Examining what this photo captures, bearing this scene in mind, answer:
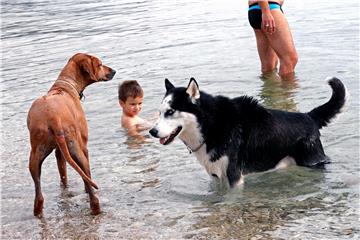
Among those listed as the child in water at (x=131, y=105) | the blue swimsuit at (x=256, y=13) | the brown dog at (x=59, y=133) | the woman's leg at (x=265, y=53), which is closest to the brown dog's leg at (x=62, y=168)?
the brown dog at (x=59, y=133)

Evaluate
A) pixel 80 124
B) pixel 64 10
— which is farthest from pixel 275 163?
pixel 64 10

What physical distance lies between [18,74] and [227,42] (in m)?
4.47

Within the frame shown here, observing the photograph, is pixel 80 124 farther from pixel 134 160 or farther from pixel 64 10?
pixel 64 10

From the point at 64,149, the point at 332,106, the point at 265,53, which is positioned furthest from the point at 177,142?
the point at 265,53

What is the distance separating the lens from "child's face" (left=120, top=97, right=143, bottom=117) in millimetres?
8395

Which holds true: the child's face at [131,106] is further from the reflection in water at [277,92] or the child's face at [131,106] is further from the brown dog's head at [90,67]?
the reflection in water at [277,92]

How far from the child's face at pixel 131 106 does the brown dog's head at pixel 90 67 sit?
1.58 m

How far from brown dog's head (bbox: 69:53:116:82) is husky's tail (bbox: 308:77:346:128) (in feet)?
7.47

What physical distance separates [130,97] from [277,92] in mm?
2287

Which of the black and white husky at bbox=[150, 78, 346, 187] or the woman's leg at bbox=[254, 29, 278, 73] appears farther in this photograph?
the woman's leg at bbox=[254, 29, 278, 73]

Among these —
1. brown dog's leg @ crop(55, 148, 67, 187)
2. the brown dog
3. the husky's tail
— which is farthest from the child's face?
the husky's tail

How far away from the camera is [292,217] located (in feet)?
16.9

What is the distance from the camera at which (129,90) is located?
8.41 meters

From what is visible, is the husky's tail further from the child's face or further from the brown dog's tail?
the child's face
